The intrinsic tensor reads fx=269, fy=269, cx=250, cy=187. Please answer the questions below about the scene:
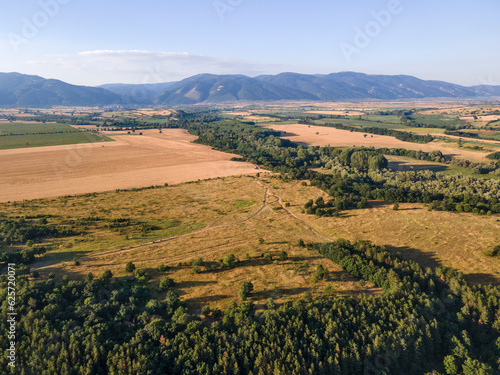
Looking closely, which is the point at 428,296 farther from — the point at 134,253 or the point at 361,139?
the point at 361,139

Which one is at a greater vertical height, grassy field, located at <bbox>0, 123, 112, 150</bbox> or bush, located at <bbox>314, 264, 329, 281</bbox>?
grassy field, located at <bbox>0, 123, 112, 150</bbox>

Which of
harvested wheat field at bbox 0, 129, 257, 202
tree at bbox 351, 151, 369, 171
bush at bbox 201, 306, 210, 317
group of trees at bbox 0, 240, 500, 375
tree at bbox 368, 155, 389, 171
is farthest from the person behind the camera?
tree at bbox 351, 151, 369, 171

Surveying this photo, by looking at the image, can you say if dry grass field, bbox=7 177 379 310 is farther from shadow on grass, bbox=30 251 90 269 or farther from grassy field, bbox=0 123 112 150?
grassy field, bbox=0 123 112 150

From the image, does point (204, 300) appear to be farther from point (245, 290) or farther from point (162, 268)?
point (162, 268)

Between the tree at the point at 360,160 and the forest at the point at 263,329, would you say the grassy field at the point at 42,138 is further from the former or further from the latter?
the tree at the point at 360,160

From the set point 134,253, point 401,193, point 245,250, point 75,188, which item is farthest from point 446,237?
point 75,188

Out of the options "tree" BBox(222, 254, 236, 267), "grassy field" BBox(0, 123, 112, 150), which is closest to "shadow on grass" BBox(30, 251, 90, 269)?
"tree" BBox(222, 254, 236, 267)
